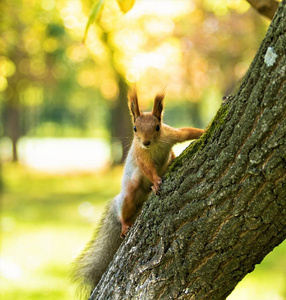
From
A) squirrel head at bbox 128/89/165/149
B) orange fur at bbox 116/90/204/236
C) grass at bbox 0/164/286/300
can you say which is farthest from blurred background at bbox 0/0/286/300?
squirrel head at bbox 128/89/165/149

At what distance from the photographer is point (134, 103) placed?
6.11 feet

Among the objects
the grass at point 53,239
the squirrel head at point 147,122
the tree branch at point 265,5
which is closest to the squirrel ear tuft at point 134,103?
the squirrel head at point 147,122

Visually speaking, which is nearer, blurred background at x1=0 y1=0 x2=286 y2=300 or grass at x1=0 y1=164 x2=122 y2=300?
grass at x1=0 y1=164 x2=122 y2=300

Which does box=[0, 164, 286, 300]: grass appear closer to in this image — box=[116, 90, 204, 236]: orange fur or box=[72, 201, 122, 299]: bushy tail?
box=[72, 201, 122, 299]: bushy tail

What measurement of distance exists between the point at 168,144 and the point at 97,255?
52 centimetres

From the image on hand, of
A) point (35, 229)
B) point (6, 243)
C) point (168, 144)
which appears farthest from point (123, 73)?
point (168, 144)

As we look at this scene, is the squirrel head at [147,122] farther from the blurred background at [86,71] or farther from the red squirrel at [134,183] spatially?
the blurred background at [86,71]

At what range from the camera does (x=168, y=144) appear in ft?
6.45

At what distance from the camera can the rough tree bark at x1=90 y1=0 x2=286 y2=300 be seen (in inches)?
47.4

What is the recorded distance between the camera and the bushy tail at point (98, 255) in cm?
192

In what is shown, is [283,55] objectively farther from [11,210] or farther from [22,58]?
[22,58]

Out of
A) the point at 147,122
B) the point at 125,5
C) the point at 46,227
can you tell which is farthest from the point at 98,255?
the point at 46,227

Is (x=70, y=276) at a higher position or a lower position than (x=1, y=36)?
lower

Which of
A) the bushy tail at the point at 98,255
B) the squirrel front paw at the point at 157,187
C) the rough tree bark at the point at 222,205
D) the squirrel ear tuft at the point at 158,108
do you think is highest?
the squirrel ear tuft at the point at 158,108
